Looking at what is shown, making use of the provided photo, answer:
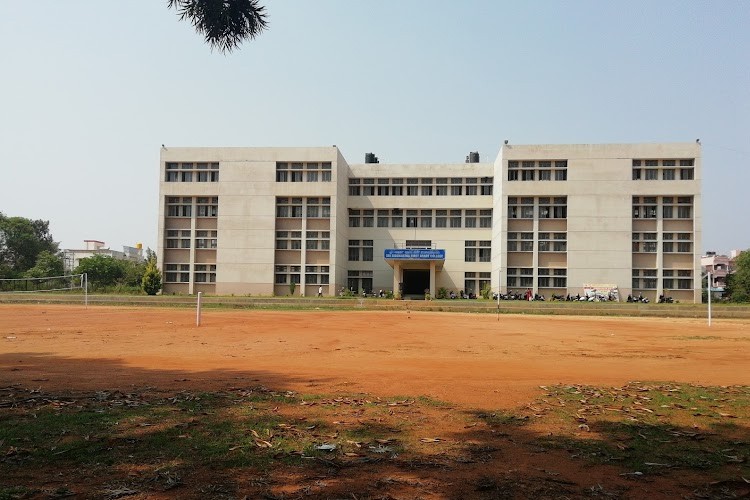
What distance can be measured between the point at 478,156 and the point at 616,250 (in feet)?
73.4

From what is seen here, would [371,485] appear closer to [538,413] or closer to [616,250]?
[538,413]

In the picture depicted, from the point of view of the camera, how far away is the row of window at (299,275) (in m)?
62.8

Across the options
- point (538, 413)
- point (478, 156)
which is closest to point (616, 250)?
point (478, 156)

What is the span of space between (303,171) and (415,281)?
20.7 m

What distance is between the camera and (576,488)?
452 cm

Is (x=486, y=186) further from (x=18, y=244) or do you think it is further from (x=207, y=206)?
(x=18, y=244)

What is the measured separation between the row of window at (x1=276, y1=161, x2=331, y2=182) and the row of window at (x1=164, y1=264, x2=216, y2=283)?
1373cm

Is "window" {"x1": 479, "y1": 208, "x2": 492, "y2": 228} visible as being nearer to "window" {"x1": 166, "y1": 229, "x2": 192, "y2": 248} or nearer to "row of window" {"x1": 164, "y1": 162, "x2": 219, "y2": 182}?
"row of window" {"x1": 164, "y1": 162, "x2": 219, "y2": 182}

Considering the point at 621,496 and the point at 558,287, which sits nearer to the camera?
the point at 621,496

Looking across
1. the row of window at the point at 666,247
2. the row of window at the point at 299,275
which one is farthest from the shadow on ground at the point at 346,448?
the row of window at the point at 666,247

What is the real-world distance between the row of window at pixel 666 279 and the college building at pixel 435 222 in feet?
0.50

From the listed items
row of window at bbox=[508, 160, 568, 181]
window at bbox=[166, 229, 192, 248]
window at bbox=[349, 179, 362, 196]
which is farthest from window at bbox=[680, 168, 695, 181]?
window at bbox=[166, 229, 192, 248]

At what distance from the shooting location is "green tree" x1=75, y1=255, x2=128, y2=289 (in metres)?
83.2

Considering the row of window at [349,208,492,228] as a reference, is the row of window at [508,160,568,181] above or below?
above
